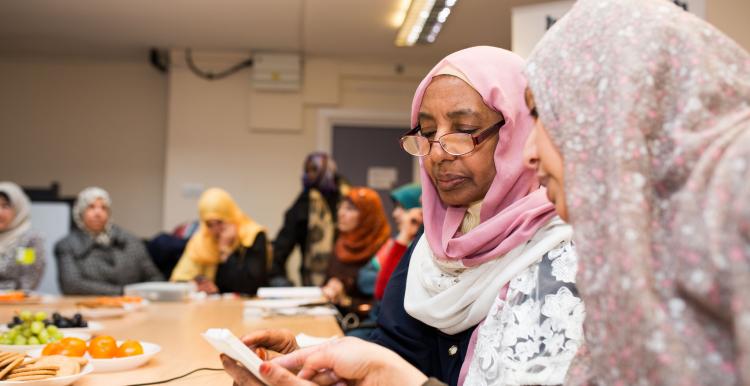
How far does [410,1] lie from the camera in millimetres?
3947

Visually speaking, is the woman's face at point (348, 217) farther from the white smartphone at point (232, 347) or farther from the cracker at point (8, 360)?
the white smartphone at point (232, 347)

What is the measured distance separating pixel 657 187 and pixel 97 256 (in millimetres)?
4126

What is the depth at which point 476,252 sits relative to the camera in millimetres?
1292

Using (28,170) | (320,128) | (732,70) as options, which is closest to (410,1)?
(320,128)

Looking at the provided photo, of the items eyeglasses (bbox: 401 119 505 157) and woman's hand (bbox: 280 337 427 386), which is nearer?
woman's hand (bbox: 280 337 427 386)

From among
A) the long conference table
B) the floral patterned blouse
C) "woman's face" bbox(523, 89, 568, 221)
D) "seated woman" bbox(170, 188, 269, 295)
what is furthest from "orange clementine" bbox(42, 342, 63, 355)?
"seated woman" bbox(170, 188, 269, 295)

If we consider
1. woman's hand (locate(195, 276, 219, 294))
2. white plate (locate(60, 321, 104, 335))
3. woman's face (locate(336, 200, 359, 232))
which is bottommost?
woman's hand (locate(195, 276, 219, 294))

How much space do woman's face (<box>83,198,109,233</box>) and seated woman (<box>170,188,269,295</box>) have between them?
0.62 m

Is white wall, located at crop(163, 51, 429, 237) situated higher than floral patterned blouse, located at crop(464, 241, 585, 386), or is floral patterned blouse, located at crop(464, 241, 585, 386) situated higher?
white wall, located at crop(163, 51, 429, 237)

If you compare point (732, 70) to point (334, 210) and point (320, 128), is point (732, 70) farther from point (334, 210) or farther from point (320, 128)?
point (320, 128)

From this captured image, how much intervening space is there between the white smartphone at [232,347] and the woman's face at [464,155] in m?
0.59

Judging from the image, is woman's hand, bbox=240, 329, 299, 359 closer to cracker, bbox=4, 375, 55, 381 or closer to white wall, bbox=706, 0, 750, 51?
cracker, bbox=4, 375, 55, 381

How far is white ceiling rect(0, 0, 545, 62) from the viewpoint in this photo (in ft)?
15.3

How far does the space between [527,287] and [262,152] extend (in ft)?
17.5
